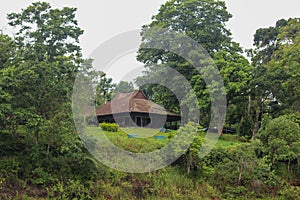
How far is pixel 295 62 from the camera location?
62.3 feet

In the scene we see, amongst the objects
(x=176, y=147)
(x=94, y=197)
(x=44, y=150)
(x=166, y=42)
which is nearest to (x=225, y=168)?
(x=176, y=147)

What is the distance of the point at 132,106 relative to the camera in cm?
2177

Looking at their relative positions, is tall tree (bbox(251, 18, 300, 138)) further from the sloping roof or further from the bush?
the bush

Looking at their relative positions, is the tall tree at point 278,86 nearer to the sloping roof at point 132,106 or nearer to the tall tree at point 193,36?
the tall tree at point 193,36

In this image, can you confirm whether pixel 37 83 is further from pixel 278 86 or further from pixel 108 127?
pixel 278 86

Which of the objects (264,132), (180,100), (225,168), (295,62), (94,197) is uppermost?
(295,62)

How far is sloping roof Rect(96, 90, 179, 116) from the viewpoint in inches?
859

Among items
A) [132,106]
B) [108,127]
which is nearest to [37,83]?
[108,127]

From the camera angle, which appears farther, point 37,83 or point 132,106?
point 132,106

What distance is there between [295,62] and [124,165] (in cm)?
1116

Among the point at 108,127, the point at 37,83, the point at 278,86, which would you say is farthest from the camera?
the point at 278,86

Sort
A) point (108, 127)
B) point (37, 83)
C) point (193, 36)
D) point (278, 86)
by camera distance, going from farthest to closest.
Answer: point (193, 36)
point (278, 86)
point (108, 127)
point (37, 83)

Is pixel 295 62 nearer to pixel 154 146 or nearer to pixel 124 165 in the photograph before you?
pixel 154 146

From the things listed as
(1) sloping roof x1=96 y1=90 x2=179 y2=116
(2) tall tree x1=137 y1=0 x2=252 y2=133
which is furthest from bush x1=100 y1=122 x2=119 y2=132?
(2) tall tree x1=137 y1=0 x2=252 y2=133
